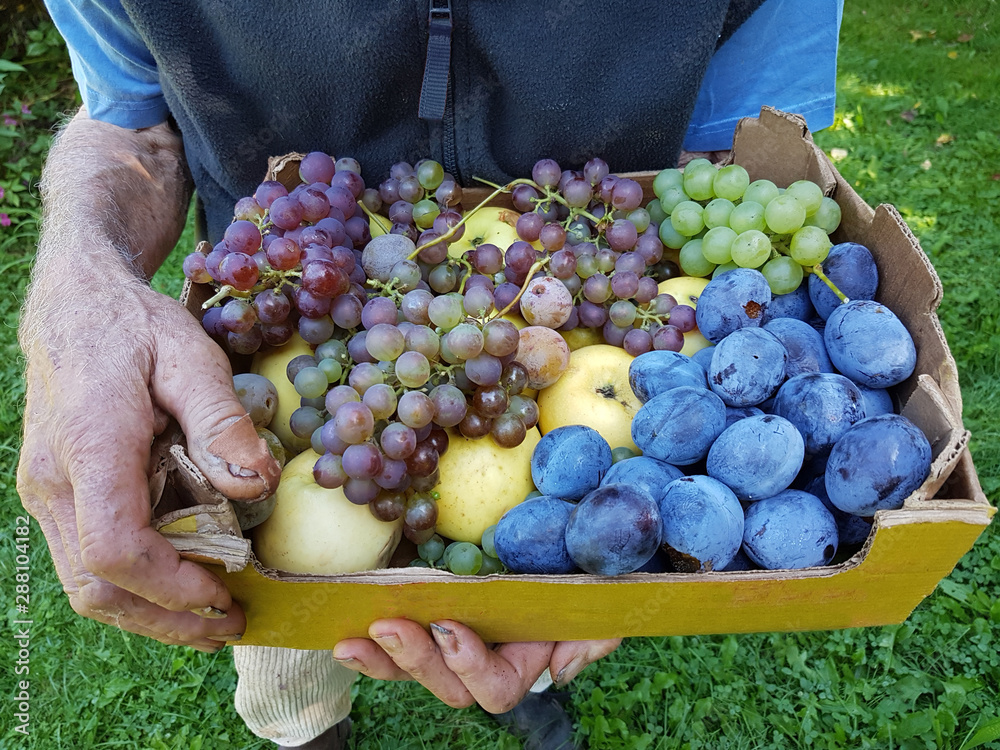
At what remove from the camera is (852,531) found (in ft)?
3.22

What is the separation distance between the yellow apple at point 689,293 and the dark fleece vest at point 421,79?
32cm

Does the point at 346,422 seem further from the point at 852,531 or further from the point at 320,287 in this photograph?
the point at 852,531

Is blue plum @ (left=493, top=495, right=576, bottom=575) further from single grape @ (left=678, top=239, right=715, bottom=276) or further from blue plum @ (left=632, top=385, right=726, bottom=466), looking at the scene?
single grape @ (left=678, top=239, right=715, bottom=276)

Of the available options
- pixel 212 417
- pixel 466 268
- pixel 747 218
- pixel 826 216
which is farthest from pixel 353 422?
pixel 826 216

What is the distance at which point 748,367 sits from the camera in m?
1.01

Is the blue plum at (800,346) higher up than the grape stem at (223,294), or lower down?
higher up

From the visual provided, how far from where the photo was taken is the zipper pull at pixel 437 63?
124 centimetres

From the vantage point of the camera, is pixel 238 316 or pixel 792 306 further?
pixel 792 306

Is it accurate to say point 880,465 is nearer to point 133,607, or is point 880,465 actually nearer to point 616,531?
point 616,531

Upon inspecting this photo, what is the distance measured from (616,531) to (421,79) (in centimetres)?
91

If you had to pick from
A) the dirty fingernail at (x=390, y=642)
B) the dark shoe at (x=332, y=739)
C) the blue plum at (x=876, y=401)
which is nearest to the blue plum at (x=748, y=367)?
the blue plum at (x=876, y=401)

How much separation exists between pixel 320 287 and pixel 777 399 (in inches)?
26.1

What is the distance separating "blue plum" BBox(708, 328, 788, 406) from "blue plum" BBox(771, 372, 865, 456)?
37mm

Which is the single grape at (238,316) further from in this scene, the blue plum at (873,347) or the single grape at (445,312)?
the blue plum at (873,347)
